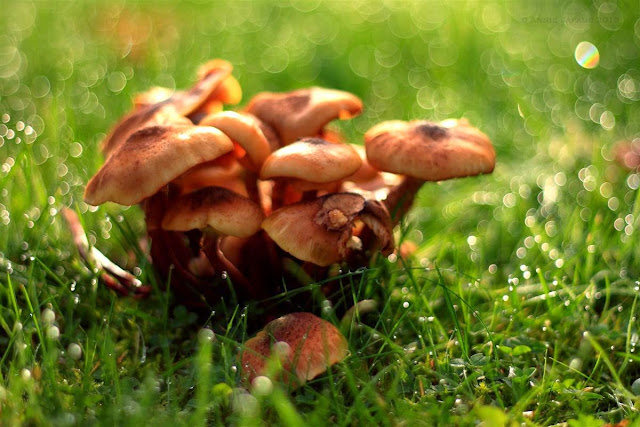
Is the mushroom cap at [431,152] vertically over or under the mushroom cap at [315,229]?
over

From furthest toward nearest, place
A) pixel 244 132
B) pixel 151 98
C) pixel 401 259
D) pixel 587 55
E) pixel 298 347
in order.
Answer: pixel 587 55
pixel 151 98
pixel 401 259
pixel 244 132
pixel 298 347

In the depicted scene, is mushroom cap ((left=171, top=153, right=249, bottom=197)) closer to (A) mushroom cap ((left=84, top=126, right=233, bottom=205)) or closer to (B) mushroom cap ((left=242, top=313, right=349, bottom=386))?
(A) mushroom cap ((left=84, top=126, right=233, bottom=205))

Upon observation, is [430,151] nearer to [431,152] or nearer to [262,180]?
[431,152]

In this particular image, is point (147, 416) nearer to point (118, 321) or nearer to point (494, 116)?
point (118, 321)

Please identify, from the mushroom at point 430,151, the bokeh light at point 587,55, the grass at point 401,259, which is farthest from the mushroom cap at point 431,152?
the bokeh light at point 587,55

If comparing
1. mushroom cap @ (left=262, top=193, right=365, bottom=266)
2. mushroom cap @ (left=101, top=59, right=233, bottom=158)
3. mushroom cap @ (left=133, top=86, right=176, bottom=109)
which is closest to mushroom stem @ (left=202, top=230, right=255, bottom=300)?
mushroom cap @ (left=262, top=193, right=365, bottom=266)

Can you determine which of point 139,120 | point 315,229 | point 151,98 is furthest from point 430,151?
point 151,98

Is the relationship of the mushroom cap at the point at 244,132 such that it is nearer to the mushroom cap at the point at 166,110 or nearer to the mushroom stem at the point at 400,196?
the mushroom cap at the point at 166,110
